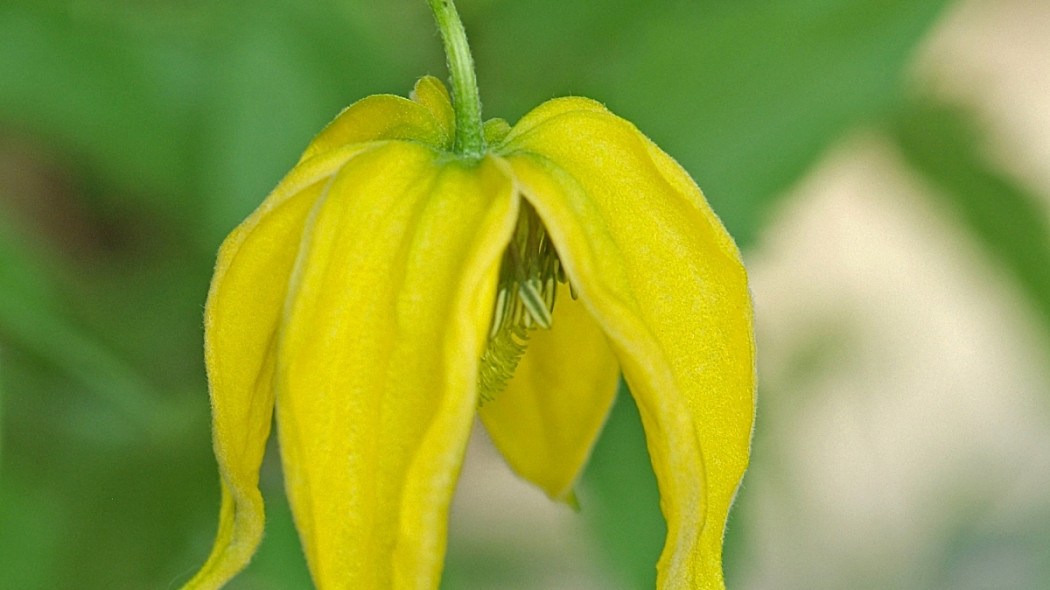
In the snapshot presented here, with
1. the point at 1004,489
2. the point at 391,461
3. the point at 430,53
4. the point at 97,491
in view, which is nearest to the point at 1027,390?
the point at 1004,489

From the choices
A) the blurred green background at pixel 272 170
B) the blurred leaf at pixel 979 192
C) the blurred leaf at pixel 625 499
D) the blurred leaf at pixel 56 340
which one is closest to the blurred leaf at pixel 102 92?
the blurred green background at pixel 272 170

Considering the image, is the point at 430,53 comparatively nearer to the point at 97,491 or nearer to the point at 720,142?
the point at 720,142

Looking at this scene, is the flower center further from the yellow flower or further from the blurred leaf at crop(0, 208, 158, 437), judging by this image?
the blurred leaf at crop(0, 208, 158, 437)

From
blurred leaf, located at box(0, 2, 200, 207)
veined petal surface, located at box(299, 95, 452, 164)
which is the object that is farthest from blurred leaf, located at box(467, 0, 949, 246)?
veined petal surface, located at box(299, 95, 452, 164)

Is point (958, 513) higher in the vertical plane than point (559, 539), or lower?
higher

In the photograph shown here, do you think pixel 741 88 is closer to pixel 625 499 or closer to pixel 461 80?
pixel 625 499

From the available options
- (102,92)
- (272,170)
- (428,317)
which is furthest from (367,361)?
(102,92)

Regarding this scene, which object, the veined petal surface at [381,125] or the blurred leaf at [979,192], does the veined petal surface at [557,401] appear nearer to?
the veined petal surface at [381,125]
